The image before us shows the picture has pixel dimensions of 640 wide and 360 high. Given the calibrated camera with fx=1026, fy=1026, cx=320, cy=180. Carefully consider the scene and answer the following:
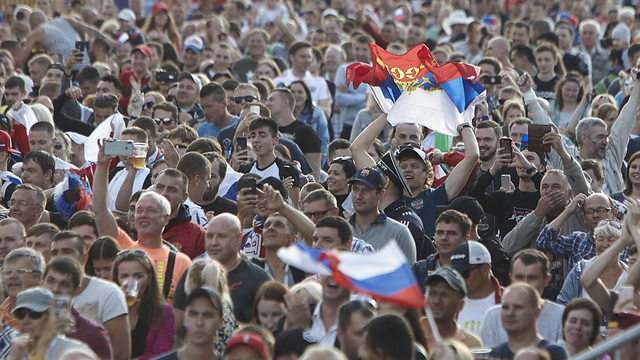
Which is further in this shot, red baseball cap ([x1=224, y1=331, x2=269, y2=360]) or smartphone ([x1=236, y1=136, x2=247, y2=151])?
smartphone ([x1=236, y1=136, x2=247, y2=151])

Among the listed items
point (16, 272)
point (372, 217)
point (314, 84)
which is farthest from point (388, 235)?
point (314, 84)

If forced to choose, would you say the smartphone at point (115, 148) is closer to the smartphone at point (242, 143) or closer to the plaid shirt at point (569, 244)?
the smartphone at point (242, 143)

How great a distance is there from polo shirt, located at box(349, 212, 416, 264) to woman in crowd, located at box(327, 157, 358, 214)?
3.95ft

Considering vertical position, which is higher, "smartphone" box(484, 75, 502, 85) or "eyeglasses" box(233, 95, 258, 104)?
"smartphone" box(484, 75, 502, 85)

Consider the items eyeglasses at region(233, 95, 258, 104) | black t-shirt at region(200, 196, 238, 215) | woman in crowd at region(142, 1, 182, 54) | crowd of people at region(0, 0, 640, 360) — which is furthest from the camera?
woman in crowd at region(142, 1, 182, 54)

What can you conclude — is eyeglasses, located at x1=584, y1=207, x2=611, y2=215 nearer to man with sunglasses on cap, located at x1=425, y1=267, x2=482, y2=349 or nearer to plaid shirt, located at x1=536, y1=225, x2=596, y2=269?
plaid shirt, located at x1=536, y1=225, x2=596, y2=269

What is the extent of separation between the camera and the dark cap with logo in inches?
293

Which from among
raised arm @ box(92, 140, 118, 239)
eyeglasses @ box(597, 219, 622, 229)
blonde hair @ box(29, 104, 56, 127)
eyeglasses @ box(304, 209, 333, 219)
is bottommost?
blonde hair @ box(29, 104, 56, 127)

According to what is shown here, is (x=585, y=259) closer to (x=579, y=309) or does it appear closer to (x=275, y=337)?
(x=579, y=309)

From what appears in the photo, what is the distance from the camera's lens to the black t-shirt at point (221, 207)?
8484 millimetres

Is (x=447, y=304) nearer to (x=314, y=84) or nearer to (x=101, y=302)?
(x=101, y=302)

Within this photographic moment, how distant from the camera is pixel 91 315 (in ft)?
19.8

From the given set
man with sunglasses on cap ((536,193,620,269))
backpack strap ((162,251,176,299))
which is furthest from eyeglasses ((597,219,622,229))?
backpack strap ((162,251,176,299))

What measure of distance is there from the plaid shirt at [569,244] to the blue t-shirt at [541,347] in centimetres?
193
